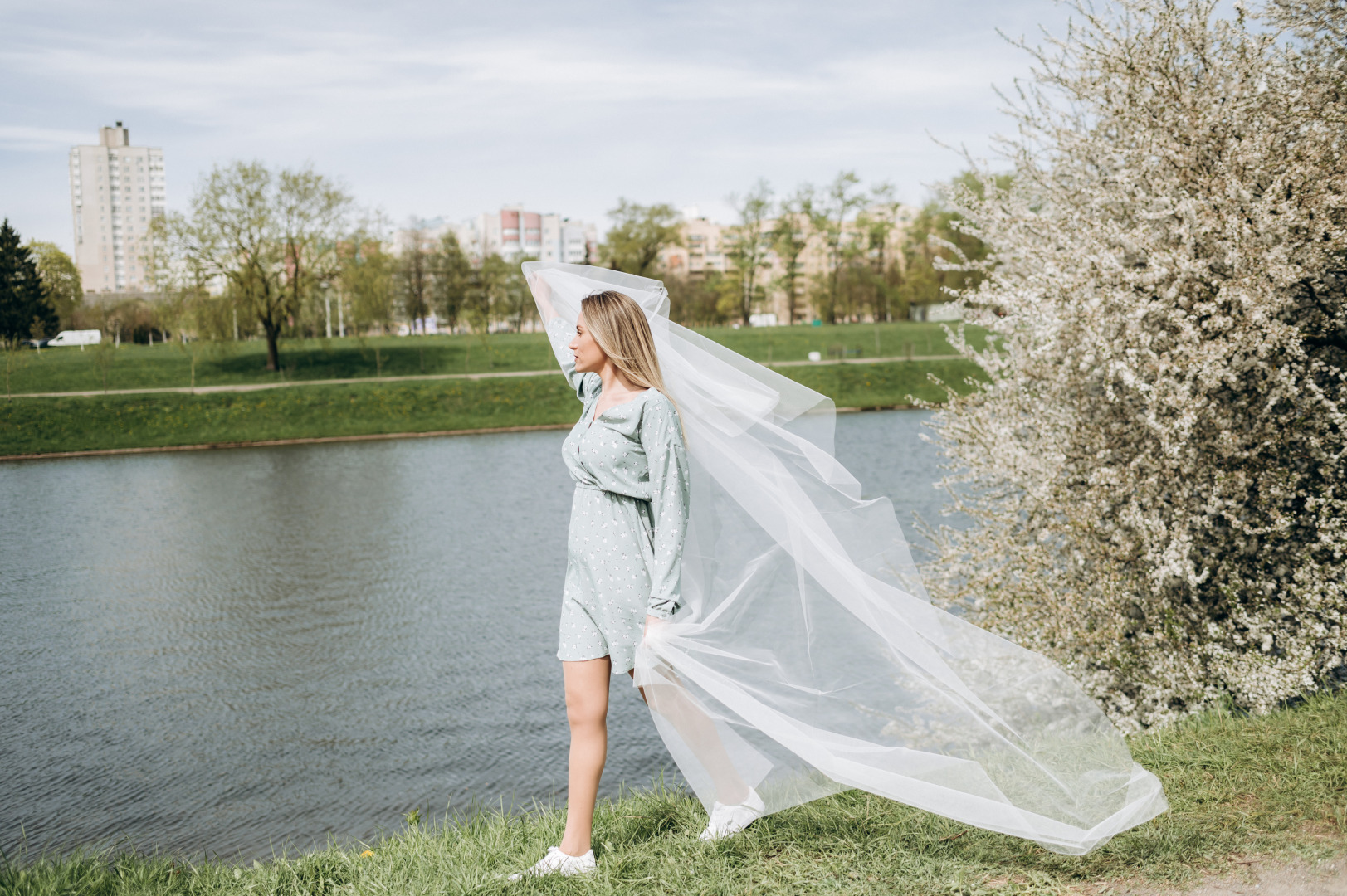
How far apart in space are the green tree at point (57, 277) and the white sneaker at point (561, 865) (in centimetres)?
7273

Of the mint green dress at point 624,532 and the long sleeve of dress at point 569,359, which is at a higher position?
the long sleeve of dress at point 569,359

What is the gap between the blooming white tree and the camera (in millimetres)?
5352

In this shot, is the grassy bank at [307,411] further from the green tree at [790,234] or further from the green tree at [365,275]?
the green tree at [790,234]

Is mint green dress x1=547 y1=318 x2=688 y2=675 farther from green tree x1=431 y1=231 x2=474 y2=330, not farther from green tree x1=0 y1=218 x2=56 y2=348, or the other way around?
green tree x1=0 y1=218 x2=56 y2=348

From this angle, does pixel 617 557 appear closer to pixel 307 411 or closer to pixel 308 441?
pixel 308 441

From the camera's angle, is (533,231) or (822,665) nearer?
(822,665)

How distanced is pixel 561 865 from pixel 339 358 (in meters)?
42.3

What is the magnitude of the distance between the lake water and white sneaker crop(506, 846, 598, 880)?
76.2 inches

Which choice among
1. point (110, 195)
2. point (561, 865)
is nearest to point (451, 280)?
point (561, 865)

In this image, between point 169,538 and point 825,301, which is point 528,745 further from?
point 825,301

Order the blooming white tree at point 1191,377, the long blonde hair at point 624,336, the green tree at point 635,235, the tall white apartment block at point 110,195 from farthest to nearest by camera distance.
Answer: the tall white apartment block at point 110,195
the green tree at point 635,235
the blooming white tree at point 1191,377
the long blonde hair at point 624,336

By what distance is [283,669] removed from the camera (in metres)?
8.40

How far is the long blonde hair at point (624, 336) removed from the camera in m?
3.80

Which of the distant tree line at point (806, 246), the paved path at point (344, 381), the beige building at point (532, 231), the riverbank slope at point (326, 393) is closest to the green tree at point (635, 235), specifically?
the distant tree line at point (806, 246)
